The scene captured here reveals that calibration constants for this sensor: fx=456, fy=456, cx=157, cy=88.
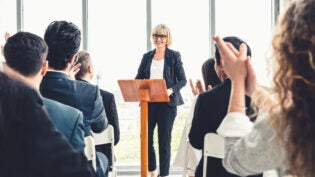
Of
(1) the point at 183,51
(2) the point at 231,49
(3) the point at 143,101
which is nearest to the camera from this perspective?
(2) the point at 231,49

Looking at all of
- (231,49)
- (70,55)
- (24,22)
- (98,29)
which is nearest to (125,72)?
(98,29)

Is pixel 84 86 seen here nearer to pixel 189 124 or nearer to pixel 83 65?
pixel 83 65

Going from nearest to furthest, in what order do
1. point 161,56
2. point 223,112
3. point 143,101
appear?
point 223,112 → point 143,101 → point 161,56

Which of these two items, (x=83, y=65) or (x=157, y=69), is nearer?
(x=83, y=65)

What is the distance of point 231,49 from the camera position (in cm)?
124

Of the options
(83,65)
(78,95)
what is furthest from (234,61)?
(83,65)

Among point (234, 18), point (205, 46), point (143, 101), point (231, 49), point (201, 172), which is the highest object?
point (234, 18)

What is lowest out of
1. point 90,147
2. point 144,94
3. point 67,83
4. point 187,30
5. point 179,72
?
point 90,147

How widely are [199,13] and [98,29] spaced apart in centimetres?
145

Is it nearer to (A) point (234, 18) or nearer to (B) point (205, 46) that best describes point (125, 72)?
(B) point (205, 46)

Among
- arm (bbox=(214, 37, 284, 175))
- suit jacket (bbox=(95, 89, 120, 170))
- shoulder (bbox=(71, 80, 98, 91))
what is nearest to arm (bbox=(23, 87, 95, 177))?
arm (bbox=(214, 37, 284, 175))

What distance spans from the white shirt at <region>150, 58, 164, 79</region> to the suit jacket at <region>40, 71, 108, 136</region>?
259cm

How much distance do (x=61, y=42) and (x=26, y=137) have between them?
141 centimetres

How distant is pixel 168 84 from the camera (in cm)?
521
